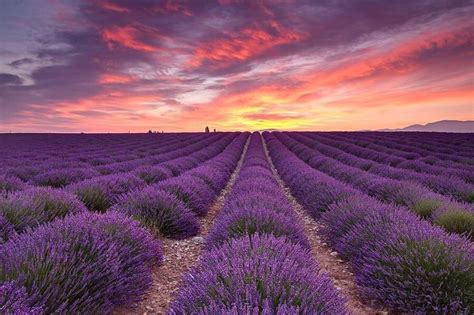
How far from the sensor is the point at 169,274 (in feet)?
12.1

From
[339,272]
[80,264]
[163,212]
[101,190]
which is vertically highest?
[80,264]

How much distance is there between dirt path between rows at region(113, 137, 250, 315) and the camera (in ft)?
9.45

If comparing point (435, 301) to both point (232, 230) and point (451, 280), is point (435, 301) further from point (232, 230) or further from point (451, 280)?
point (232, 230)

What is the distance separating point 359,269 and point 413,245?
2.10ft

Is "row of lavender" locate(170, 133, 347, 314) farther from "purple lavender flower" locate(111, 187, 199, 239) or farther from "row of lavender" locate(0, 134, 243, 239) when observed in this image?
"purple lavender flower" locate(111, 187, 199, 239)

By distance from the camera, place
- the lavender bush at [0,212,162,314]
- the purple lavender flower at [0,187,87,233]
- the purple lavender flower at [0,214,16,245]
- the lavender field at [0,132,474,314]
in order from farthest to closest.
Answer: the purple lavender flower at [0,187,87,233] → the purple lavender flower at [0,214,16,245] → the lavender bush at [0,212,162,314] → the lavender field at [0,132,474,314]

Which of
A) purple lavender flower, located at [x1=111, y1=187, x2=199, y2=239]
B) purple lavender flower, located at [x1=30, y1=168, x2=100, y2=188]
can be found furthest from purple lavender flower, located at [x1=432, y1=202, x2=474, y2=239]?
purple lavender flower, located at [x1=30, y1=168, x2=100, y2=188]

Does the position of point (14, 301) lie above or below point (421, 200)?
above

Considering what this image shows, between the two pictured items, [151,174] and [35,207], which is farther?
[151,174]

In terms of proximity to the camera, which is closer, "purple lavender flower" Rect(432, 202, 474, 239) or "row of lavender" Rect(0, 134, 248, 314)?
"row of lavender" Rect(0, 134, 248, 314)

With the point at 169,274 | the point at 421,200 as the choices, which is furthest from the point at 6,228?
the point at 421,200

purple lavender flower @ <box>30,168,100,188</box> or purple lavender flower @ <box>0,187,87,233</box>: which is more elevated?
purple lavender flower @ <box>0,187,87,233</box>

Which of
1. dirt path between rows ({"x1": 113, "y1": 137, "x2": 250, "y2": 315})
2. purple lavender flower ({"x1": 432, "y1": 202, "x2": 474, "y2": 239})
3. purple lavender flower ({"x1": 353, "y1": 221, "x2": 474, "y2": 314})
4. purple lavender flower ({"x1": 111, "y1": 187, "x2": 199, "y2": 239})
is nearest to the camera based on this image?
purple lavender flower ({"x1": 353, "y1": 221, "x2": 474, "y2": 314})

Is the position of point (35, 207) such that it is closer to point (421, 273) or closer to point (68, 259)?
point (68, 259)
